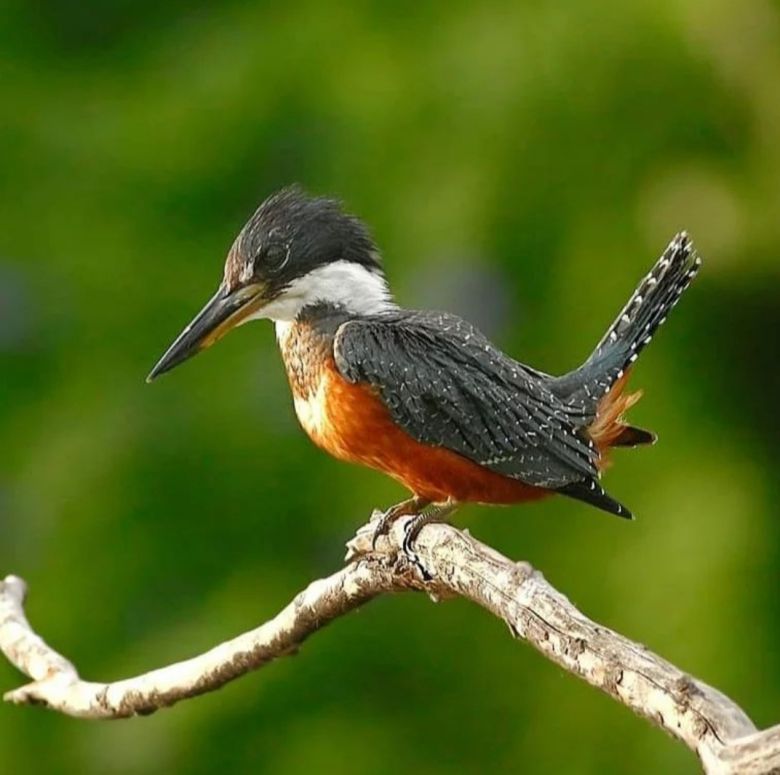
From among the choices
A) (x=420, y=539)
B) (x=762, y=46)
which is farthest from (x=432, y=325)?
(x=762, y=46)

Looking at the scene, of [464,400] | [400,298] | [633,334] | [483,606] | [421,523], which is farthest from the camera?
[400,298]

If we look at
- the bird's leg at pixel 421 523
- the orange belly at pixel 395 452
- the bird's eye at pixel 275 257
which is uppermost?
the bird's eye at pixel 275 257

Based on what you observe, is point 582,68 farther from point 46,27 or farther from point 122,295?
point 46,27

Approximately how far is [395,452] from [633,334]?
0.35m

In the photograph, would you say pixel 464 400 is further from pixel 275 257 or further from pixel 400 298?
pixel 400 298

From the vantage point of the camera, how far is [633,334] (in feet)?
6.88

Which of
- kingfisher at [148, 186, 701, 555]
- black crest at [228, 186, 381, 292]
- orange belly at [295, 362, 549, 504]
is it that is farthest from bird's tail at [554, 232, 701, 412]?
black crest at [228, 186, 381, 292]

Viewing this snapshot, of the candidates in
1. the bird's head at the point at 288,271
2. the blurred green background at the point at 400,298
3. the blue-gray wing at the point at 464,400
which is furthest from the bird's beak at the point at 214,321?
the blurred green background at the point at 400,298

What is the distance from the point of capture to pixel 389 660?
2896 mm

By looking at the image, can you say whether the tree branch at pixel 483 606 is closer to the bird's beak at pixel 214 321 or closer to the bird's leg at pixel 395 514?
the bird's leg at pixel 395 514

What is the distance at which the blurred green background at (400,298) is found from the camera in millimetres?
2664

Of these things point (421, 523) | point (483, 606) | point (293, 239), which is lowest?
point (483, 606)

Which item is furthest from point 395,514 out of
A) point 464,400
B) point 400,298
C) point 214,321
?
point 400,298

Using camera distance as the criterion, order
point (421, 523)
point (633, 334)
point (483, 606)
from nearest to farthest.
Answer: point (483, 606) → point (421, 523) → point (633, 334)
